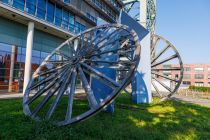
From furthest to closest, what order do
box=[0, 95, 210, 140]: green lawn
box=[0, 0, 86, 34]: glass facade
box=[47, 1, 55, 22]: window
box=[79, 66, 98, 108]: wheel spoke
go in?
1. box=[47, 1, 55, 22]: window
2. box=[0, 0, 86, 34]: glass facade
3. box=[79, 66, 98, 108]: wheel spoke
4. box=[0, 95, 210, 140]: green lawn

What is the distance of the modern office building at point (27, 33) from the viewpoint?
16750 millimetres

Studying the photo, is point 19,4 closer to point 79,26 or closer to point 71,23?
point 71,23

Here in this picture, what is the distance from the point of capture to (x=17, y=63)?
1864 cm

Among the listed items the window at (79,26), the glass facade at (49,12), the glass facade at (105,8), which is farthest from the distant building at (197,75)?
the glass facade at (49,12)

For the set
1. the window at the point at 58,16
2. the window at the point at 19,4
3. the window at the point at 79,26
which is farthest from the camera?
the window at the point at 79,26

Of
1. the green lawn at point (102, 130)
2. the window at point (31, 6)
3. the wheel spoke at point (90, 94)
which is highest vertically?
the window at point (31, 6)

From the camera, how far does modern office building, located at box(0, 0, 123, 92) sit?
55.0 feet

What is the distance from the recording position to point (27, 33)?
18547mm

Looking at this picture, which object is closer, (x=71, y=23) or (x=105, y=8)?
(x=71, y=23)

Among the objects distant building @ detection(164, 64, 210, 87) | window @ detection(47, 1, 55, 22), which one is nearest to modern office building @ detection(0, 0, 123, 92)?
window @ detection(47, 1, 55, 22)

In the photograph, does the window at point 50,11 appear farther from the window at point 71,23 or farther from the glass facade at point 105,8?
the glass facade at point 105,8

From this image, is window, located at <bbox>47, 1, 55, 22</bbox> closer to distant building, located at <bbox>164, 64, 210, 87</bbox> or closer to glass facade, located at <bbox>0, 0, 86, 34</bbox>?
glass facade, located at <bbox>0, 0, 86, 34</bbox>

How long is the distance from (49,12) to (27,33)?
12.5 ft

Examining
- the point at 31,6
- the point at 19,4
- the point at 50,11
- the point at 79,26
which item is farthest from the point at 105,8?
the point at 19,4
